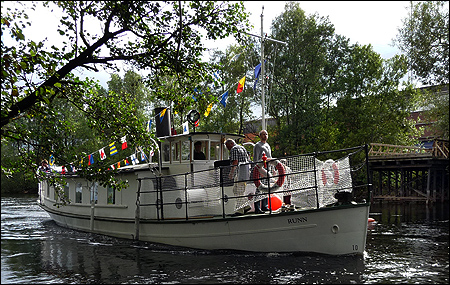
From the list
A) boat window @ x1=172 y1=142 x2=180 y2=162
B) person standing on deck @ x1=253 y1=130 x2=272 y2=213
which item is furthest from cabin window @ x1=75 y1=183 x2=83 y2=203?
person standing on deck @ x1=253 y1=130 x2=272 y2=213

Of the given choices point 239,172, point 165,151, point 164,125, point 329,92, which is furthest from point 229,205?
point 329,92

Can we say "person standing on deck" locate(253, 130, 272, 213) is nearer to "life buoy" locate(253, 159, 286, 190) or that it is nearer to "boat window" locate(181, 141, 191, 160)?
"life buoy" locate(253, 159, 286, 190)

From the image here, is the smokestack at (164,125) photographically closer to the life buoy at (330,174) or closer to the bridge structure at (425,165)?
the life buoy at (330,174)

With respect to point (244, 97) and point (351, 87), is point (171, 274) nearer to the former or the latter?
point (244, 97)

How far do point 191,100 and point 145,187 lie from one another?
4.24 metres

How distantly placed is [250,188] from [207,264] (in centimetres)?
230

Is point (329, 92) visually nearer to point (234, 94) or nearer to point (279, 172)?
point (234, 94)

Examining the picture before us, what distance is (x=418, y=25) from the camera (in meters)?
30.1

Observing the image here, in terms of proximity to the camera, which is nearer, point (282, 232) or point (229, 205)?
point (282, 232)

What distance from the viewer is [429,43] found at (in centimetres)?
2898

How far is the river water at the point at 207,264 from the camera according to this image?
8781 millimetres

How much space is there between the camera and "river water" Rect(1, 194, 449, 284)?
8.78 metres

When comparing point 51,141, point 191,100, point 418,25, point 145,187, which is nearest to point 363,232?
point 191,100

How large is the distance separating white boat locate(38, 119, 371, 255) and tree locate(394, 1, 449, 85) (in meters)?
20.1
